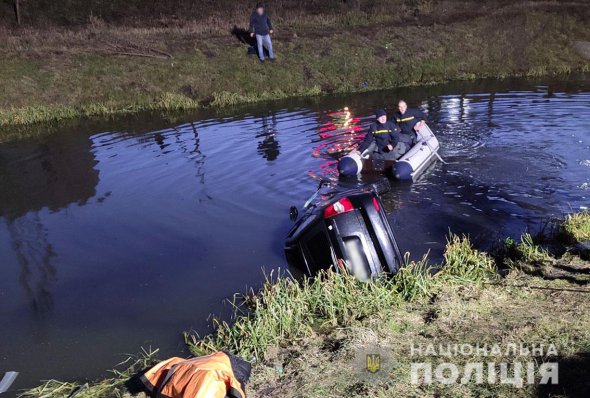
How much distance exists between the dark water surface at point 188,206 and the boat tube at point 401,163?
0.97 feet

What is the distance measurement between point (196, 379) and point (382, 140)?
795cm

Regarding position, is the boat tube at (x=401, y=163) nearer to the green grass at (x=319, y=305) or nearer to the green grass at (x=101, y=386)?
the green grass at (x=319, y=305)

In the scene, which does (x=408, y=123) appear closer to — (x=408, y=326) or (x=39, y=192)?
(x=408, y=326)

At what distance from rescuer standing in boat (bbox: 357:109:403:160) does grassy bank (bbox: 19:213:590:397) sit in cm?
480

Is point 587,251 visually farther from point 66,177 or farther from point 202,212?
point 66,177

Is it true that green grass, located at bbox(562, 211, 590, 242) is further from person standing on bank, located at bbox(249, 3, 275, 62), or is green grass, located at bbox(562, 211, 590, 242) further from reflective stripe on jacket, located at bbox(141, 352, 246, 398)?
person standing on bank, located at bbox(249, 3, 275, 62)

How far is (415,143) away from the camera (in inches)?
444

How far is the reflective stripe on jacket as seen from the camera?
385 centimetres

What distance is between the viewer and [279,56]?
22.4 m

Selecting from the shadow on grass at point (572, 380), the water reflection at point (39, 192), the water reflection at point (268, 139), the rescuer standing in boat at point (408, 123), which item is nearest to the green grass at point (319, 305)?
the shadow on grass at point (572, 380)

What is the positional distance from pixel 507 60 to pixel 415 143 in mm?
14293

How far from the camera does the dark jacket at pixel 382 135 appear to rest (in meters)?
11.0

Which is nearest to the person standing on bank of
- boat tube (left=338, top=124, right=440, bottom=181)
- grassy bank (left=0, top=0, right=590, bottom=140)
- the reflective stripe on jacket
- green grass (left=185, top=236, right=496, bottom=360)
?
grassy bank (left=0, top=0, right=590, bottom=140)

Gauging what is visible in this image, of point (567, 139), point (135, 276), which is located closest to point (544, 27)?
point (567, 139)
